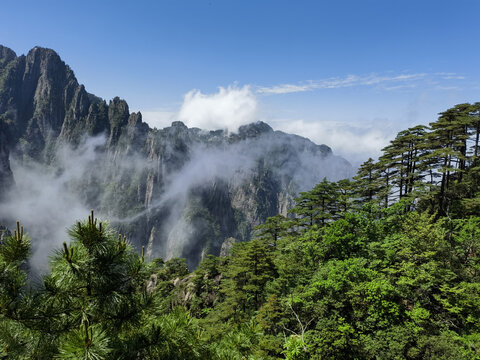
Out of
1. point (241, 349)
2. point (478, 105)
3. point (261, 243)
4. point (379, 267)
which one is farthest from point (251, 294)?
point (478, 105)

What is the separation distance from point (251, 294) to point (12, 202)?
182 metres

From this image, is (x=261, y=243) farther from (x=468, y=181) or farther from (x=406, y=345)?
(x=468, y=181)

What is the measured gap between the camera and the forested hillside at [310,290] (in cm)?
521

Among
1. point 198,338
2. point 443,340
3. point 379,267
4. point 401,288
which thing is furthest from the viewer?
point 379,267

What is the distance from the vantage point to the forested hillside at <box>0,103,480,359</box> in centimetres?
521

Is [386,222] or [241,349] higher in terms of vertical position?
[386,222]

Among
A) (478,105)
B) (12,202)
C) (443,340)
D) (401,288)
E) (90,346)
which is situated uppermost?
(478,105)

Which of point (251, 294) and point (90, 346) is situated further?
point (251, 294)

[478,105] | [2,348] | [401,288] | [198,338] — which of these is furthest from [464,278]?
[2,348]

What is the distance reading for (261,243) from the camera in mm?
28953

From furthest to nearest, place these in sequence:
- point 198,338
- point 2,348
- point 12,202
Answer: point 12,202, point 198,338, point 2,348

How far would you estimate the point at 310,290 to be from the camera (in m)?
19.5

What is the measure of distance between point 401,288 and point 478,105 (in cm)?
2541

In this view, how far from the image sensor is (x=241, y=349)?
829 cm
